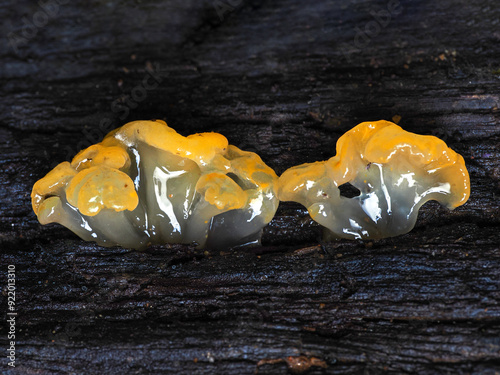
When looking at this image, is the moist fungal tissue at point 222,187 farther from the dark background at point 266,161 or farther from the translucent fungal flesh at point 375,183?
the dark background at point 266,161

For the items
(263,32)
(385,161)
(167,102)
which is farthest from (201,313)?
(263,32)

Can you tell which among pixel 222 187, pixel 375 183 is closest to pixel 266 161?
pixel 222 187

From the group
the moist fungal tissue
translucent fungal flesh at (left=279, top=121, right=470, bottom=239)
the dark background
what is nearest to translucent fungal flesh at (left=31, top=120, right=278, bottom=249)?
the moist fungal tissue

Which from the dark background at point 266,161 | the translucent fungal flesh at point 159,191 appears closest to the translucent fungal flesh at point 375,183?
the dark background at point 266,161

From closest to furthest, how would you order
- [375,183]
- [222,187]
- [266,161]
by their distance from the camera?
1. [222,187]
2. [375,183]
3. [266,161]

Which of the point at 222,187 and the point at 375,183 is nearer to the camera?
the point at 222,187

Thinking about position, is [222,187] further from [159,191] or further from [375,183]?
[375,183]

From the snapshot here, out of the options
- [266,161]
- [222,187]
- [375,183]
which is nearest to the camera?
[222,187]
